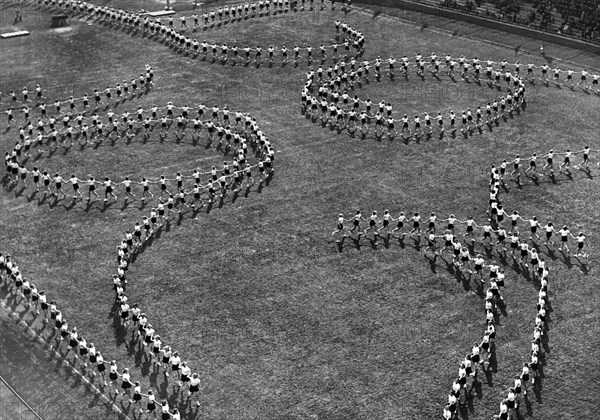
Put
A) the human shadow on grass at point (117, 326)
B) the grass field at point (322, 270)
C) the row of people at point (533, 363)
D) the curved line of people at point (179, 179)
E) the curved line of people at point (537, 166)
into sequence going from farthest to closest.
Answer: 1. the curved line of people at point (537, 166)
2. the curved line of people at point (179, 179)
3. the human shadow on grass at point (117, 326)
4. the grass field at point (322, 270)
5. the row of people at point (533, 363)

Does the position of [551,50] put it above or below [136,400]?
above

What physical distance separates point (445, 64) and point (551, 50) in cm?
884

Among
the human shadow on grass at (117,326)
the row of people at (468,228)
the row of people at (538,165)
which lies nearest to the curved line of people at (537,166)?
the row of people at (538,165)

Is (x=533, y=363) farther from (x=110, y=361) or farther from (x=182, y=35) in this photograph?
(x=182, y=35)

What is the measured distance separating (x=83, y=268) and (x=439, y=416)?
17384mm

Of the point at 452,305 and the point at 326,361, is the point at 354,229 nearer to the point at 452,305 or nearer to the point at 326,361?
the point at 452,305

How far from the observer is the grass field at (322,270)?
109 ft

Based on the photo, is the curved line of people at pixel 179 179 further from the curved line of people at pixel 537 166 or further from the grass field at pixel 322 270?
the curved line of people at pixel 537 166

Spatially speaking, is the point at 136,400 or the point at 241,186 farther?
the point at 241,186

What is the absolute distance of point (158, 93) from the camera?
60.6m

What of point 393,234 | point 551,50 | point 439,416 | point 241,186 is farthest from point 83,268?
point 551,50

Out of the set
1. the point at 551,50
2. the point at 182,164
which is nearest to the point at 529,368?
the point at 182,164

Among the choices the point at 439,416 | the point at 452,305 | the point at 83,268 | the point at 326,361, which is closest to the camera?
the point at 439,416

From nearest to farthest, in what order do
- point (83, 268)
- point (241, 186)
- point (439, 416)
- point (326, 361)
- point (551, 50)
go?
point (439, 416) < point (326, 361) < point (83, 268) < point (241, 186) < point (551, 50)
